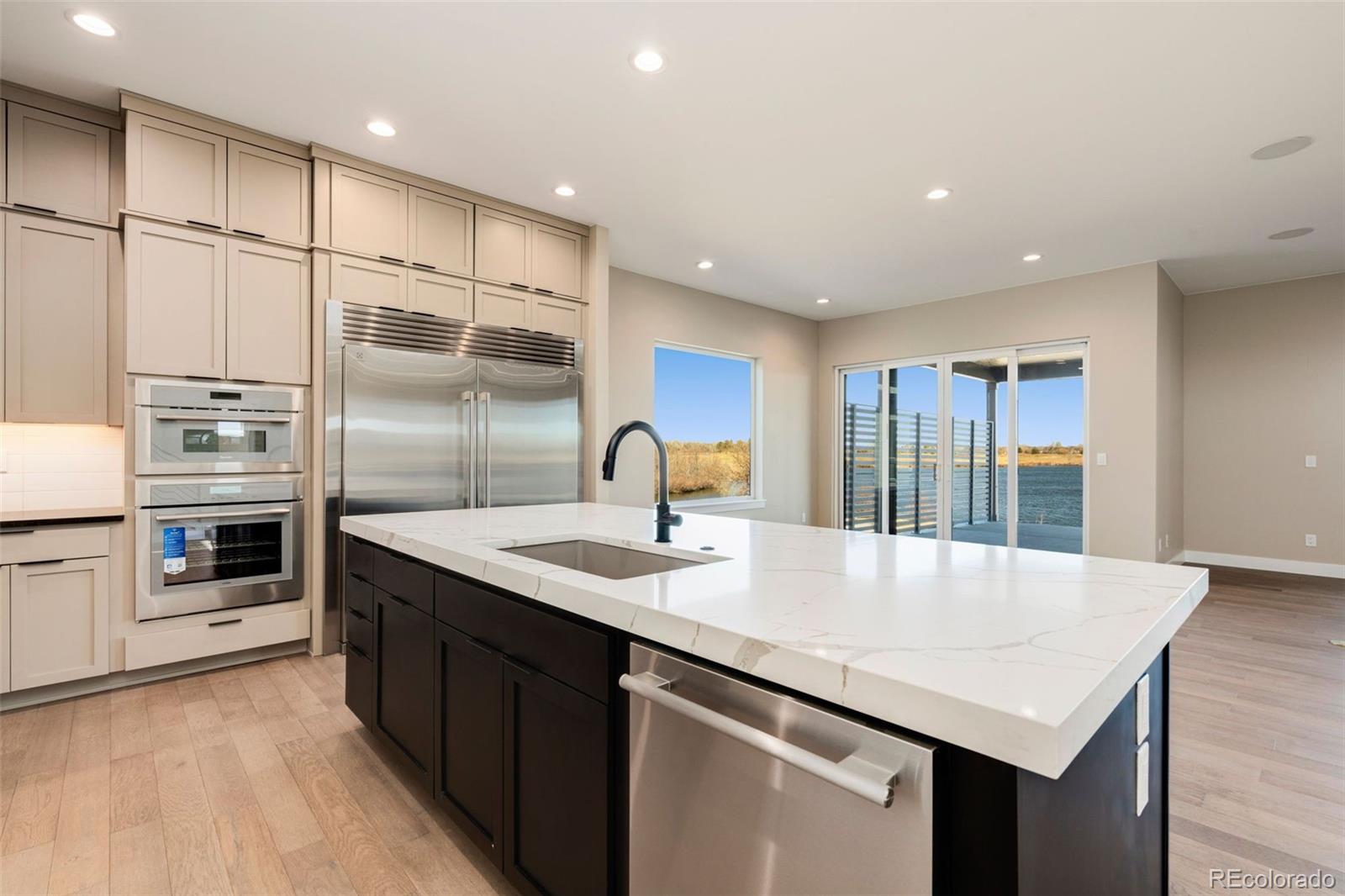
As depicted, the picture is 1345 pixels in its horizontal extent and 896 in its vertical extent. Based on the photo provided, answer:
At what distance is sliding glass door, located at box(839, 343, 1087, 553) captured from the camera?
5.70 m

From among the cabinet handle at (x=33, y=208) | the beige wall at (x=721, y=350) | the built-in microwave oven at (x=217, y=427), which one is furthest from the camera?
the beige wall at (x=721, y=350)

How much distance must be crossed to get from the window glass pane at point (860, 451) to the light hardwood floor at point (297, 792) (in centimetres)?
410

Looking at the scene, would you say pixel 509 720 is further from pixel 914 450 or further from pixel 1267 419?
pixel 1267 419

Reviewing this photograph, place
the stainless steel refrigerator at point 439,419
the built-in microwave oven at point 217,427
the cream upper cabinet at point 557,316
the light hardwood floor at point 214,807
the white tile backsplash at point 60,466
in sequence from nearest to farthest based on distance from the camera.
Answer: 1. the light hardwood floor at point 214,807
2. the built-in microwave oven at point 217,427
3. the white tile backsplash at point 60,466
4. the stainless steel refrigerator at point 439,419
5. the cream upper cabinet at point 557,316

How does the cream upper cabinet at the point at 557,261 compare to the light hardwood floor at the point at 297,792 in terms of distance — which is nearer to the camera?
the light hardwood floor at the point at 297,792

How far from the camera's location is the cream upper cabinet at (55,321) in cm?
282

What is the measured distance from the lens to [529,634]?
4.44ft

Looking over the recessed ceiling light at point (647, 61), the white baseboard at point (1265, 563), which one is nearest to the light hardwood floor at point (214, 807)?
the recessed ceiling light at point (647, 61)

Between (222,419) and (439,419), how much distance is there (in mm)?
1050

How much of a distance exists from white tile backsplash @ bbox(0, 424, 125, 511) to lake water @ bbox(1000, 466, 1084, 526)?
6685 millimetres

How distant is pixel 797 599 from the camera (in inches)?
43.2

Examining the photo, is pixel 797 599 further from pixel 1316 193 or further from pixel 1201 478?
pixel 1201 478

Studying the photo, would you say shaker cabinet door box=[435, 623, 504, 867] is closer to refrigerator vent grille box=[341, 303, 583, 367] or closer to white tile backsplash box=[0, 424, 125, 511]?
refrigerator vent grille box=[341, 303, 583, 367]

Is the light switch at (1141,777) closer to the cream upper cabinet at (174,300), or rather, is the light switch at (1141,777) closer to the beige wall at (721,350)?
the beige wall at (721,350)
